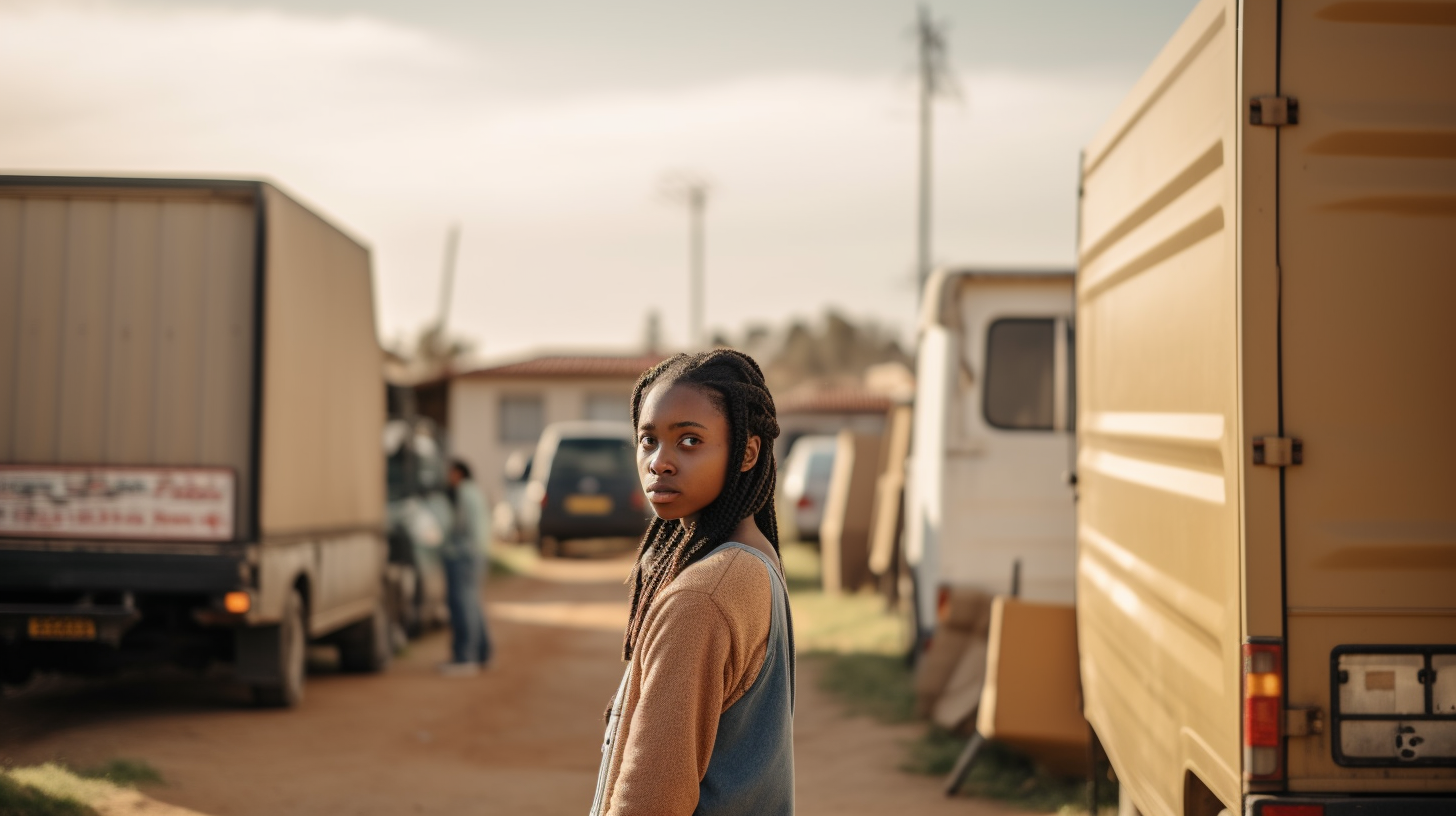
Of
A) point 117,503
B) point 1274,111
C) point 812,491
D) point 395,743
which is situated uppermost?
point 1274,111

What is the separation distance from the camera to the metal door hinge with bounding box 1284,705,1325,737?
345cm

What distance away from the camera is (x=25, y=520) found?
27.9 ft

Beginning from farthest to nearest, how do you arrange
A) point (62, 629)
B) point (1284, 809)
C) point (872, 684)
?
point (872, 684) → point (62, 629) → point (1284, 809)

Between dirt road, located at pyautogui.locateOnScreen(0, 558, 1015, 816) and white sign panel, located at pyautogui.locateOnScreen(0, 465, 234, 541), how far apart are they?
1.17 metres

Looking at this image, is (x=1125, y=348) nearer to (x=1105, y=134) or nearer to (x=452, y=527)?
(x=1105, y=134)

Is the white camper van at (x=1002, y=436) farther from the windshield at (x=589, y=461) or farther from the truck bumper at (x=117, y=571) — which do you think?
the windshield at (x=589, y=461)

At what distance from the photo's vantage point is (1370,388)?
11.3 ft

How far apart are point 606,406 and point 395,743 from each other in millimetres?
29769

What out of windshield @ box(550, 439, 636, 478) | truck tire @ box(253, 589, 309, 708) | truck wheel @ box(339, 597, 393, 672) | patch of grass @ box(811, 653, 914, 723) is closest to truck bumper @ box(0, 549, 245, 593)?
truck tire @ box(253, 589, 309, 708)

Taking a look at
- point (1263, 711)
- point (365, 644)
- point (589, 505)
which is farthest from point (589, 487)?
point (1263, 711)

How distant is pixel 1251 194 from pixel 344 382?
8479 millimetres

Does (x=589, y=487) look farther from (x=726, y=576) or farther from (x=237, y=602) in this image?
(x=726, y=576)

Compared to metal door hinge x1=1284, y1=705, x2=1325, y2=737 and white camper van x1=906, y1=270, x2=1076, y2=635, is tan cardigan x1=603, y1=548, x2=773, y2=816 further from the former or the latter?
white camper van x1=906, y1=270, x2=1076, y2=635

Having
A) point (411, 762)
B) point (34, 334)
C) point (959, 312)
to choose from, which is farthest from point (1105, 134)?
point (34, 334)
